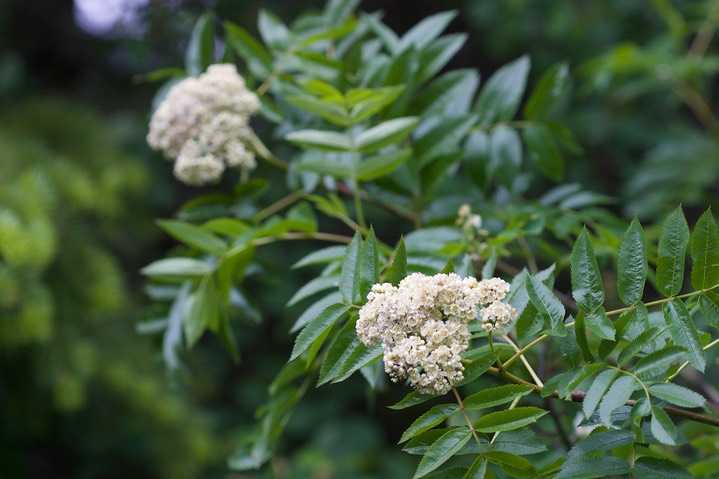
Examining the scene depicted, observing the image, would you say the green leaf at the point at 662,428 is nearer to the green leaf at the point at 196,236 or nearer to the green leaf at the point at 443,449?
the green leaf at the point at 443,449

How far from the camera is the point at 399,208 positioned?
45.3 inches

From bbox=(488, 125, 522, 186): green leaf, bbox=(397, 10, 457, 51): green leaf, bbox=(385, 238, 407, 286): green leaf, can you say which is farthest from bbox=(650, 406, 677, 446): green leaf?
bbox=(397, 10, 457, 51): green leaf

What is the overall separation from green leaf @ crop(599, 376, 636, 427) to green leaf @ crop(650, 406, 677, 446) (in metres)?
0.02

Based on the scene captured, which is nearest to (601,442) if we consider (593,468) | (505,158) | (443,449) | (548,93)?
(593,468)

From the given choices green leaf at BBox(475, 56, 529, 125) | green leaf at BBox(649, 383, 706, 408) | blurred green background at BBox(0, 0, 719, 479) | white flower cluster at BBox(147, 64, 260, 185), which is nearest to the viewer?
green leaf at BBox(649, 383, 706, 408)

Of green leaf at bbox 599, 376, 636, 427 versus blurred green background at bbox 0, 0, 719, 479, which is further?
blurred green background at bbox 0, 0, 719, 479

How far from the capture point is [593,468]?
0.62m

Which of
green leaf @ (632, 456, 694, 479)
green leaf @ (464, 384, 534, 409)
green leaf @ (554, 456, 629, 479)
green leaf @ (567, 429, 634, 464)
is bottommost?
green leaf @ (632, 456, 694, 479)

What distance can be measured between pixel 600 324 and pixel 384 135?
41cm

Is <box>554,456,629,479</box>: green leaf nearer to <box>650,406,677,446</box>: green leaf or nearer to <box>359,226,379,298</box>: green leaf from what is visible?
<box>650,406,677,446</box>: green leaf

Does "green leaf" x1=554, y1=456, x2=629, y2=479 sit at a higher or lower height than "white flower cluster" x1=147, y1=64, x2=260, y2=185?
lower

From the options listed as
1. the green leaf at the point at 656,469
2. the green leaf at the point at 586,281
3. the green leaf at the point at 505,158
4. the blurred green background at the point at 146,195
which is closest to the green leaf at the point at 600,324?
the green leaf at the point at 586,281

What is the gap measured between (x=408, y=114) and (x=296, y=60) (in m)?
0.19

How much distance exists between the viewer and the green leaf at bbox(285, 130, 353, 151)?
37.4 inches
